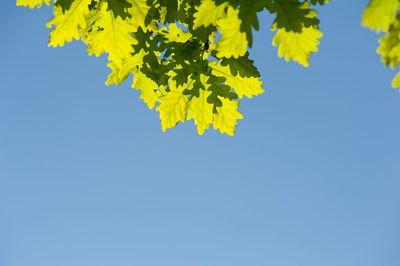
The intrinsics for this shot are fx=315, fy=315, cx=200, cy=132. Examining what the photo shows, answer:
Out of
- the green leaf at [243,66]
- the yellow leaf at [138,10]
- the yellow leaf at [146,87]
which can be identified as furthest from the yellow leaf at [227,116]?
the yellow leaf at [138,10]

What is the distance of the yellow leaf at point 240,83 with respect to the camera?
2.99 meters

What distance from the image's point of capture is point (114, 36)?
2.67 m

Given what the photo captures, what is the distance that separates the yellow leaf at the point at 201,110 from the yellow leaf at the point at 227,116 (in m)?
0.10

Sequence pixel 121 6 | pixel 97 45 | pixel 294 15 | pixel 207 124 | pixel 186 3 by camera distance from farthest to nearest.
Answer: pixel 186 3 → pixel 207 124 → pixel 97 45 → pixel 121 6 → pixel 294 15

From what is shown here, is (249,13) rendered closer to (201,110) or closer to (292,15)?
(292,15)

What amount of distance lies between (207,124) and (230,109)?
0.27m

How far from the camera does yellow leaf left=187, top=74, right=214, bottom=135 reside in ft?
9.63

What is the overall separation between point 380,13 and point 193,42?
1.63 m

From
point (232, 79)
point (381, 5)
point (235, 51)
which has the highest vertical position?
point (232, 79)

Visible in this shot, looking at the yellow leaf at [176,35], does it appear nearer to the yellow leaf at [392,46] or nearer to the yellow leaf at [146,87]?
the yellow leaf at [146,87]

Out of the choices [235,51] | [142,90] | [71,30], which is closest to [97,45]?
[71,30]

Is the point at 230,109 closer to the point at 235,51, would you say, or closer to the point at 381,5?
the point at 235,51

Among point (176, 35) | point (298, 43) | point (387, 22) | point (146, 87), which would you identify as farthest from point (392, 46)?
point (146, 87)

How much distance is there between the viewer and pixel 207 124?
2.99 metres
